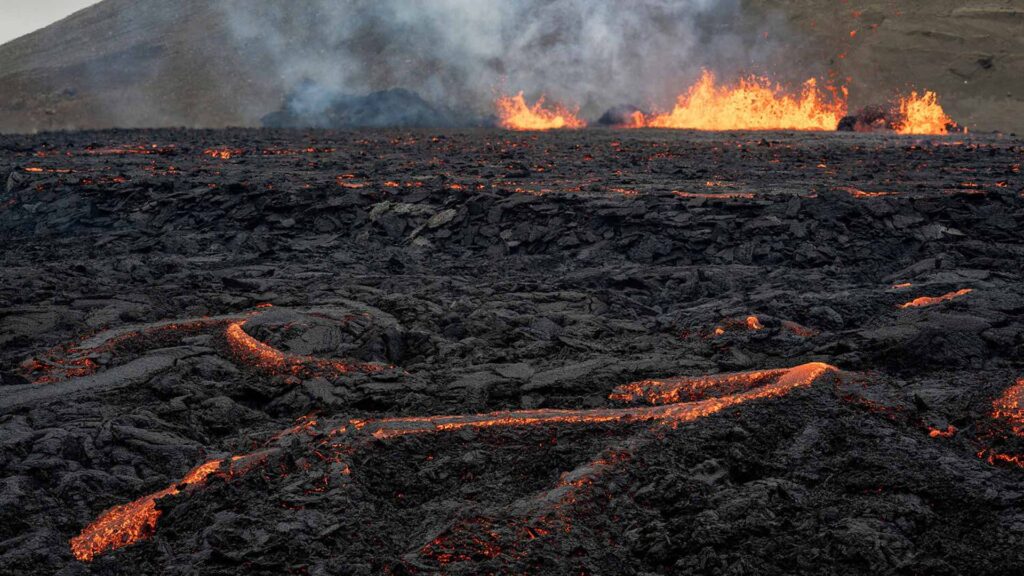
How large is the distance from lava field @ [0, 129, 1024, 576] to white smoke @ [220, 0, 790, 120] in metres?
24.0

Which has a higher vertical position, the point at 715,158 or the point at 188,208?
the point at 188,208

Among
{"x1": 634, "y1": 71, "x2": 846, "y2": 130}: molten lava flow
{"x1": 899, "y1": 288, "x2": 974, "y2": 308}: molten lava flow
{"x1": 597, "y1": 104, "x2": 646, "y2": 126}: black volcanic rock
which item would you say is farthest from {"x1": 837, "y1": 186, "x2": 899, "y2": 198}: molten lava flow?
{"x1": 597, "y1": 104, "x2": 646, "y2": 126}: black volcanic rock

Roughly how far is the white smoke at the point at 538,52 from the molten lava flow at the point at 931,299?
1058 inches

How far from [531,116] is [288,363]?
26449mm

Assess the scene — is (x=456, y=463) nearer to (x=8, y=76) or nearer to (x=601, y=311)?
(x=601, y=311)

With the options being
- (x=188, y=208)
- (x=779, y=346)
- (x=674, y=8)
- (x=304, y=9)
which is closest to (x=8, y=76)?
(x=304, y=9)

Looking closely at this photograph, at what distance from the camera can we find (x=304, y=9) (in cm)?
4553

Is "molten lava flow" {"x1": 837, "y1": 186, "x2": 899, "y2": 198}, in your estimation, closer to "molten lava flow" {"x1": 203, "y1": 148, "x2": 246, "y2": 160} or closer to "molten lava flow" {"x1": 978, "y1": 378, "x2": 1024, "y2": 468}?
"molten lava flow" {"x1": 978, "y1": 378, "x2": 1024, "y2": 468}

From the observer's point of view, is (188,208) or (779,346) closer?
(779,346)

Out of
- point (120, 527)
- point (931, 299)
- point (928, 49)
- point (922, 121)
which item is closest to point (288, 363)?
point (120, 527)

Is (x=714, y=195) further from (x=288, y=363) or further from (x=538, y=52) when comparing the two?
(x=538, y=52)

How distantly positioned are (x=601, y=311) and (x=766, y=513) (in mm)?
3869

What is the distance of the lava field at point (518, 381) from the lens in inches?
140

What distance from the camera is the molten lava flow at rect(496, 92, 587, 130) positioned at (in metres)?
29.2
